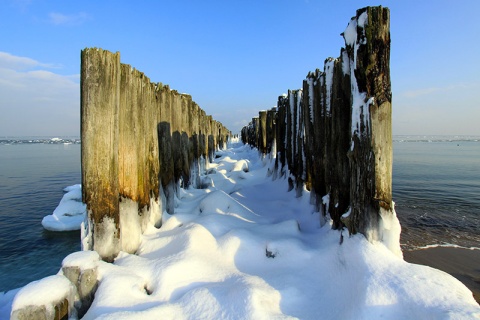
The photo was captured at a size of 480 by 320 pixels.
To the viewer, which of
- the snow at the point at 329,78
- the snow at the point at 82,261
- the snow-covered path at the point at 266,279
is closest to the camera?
the snow-covered path at the point at 266,279

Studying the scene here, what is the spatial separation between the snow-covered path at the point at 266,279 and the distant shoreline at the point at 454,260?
2.53m

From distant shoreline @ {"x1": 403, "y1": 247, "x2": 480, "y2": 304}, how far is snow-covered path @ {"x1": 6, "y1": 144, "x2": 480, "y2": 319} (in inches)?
99.5

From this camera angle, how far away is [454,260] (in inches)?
219

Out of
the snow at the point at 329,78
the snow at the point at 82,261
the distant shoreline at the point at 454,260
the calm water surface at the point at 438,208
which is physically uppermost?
the snow at the point at 329,78

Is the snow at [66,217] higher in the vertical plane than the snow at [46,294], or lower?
lower

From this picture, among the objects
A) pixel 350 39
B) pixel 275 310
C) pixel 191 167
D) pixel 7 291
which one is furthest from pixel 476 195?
pixel 7 291

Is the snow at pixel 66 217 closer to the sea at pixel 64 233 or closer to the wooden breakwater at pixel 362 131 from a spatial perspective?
the sea at pixel 64 233

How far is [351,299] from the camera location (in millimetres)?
2725

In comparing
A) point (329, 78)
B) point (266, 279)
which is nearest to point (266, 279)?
point (266, 279)

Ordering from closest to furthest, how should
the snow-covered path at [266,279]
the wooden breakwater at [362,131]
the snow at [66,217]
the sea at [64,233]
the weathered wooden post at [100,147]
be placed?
the snow-covered path at [266,279], the wooden breakwater at [362,131], the weathered wooden post at [100,147], the sea at [64,233], the snow at [66,217]

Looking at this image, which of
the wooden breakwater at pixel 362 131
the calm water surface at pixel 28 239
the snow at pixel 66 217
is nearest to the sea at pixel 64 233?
the calm water surface at pixel 28 239

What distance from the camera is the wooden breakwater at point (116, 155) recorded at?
140 inches

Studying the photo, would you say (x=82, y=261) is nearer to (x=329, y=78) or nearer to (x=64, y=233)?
(x=329, y=78)

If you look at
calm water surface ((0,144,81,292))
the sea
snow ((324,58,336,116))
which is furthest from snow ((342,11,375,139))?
calm water surface ((0,144,81,292))
